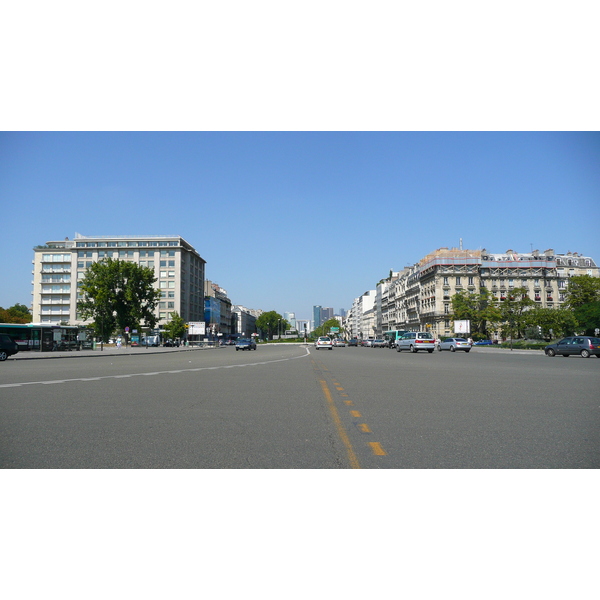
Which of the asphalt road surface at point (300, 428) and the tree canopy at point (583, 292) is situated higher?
the tree canopy at point (583, 292)

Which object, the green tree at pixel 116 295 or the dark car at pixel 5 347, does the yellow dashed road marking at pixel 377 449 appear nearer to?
the dark car at pixel 5 347

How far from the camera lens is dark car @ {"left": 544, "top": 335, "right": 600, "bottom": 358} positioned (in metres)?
35.1

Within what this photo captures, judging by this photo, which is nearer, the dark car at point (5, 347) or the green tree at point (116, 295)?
the dark car at point (5, 347)

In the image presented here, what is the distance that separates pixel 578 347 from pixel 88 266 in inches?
4592

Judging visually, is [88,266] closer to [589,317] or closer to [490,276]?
[490,276]

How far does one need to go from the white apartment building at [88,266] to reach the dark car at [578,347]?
3932 inches

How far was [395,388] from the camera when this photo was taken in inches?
526

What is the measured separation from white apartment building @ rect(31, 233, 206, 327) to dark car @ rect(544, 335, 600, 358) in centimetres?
9987

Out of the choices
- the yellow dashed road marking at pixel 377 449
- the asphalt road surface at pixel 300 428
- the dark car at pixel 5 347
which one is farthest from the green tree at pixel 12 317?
the yellow dashed road marking at pixel 377 449

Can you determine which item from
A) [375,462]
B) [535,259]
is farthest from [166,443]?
[535,259]

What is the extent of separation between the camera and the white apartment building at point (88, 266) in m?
126

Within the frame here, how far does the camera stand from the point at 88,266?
127938 mm

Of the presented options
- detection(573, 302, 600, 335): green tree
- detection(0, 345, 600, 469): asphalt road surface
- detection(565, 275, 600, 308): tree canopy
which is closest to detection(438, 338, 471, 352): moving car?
detection(573, 302, 600, 335): green tree

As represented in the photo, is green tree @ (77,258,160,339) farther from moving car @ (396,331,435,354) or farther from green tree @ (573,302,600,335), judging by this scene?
green tree @ (573,302,600,335)
